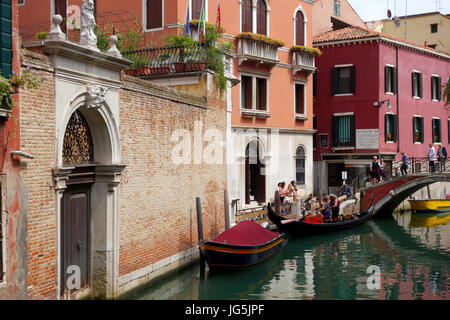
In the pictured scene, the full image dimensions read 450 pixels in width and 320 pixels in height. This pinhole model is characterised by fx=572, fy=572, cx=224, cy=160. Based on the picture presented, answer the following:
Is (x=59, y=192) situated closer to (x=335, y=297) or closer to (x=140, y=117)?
(x=140, y=117)

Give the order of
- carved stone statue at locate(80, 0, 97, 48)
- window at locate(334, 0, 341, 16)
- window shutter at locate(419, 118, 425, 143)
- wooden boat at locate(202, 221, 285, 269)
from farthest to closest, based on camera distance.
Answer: window at locate(334, 0, 341, 16)
window shutter at locate(419, 118, 425, 143)
wooden boat at locate(202, 221, 285, 269)
carved stone statue at locate(80, 0, 97, 48)

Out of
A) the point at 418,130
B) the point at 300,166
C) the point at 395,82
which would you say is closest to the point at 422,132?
the point at 418,130

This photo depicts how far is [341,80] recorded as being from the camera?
22.4 metres

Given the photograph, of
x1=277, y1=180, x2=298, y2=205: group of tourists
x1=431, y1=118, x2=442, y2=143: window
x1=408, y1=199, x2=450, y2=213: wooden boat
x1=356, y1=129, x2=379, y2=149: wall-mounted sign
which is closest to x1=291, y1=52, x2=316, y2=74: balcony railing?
x1=356, y1=129, x2=379, y2=149: wall-mounted sign

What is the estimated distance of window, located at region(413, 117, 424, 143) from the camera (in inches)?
937

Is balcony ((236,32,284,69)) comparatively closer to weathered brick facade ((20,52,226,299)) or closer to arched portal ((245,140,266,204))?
arched portal ((245,140,266,204))

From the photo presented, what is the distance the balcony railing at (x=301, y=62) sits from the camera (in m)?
19.4

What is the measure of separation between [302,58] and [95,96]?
1315 cm

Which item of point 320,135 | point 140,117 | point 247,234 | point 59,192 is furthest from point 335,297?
point 320,135

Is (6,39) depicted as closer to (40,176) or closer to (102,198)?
(40,176)

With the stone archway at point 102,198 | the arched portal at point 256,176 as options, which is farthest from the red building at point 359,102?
the stone archway at point 102,198

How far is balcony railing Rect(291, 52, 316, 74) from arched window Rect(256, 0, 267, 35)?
5.44ft

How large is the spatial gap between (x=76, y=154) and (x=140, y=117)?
1516mm

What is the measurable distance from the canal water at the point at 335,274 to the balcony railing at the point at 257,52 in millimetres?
5706
